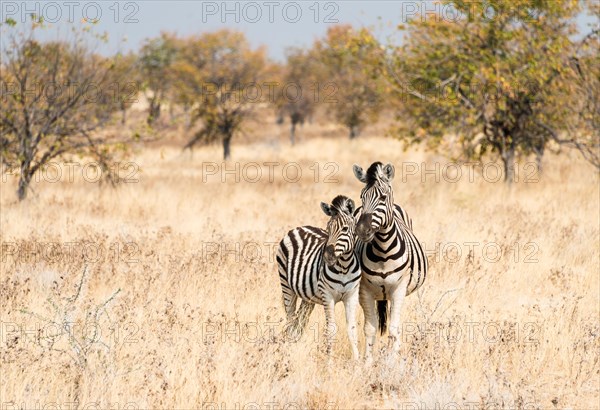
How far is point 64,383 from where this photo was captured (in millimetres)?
5484

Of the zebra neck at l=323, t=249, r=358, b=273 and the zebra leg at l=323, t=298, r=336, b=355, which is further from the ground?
the zebra neck at l=323, t=249, r=358, b=273

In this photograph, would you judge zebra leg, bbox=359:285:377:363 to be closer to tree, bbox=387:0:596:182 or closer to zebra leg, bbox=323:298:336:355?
zebra leg, bbox=323:298:336:355

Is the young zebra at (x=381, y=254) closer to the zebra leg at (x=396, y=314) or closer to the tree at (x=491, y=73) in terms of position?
the zebra leg at (x=396, y=314)

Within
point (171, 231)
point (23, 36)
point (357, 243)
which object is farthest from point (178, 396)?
point (23, 36)

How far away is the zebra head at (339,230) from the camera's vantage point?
5.79 meters

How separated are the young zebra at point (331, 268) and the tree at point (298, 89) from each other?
34.0 metres

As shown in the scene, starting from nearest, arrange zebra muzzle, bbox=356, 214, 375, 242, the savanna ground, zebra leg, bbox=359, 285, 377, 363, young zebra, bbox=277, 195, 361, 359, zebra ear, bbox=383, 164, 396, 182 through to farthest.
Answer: the savanna ground < zebra muzzle, bbox=356, 214, 375, 242 < young zebra, bbox=277, 195, 361, 359 < zebra ear, bbox=383, 164, 396, 182 < zebra leg, bbox=359, 285, 377, 363

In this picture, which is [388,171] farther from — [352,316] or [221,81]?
[221,81]

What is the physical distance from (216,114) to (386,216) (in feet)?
92.4

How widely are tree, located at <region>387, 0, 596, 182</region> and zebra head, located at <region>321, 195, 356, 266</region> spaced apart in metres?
10.8

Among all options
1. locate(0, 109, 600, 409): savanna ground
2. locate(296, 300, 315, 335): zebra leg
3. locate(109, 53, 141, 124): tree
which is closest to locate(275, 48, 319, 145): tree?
locate(109, 53, 141, 124): tree

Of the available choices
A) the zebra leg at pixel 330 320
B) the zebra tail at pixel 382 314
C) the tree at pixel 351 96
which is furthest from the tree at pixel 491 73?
the tree at pixel 351 96

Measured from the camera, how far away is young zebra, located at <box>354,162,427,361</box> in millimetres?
5777

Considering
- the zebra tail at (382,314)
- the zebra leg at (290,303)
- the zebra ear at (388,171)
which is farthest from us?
the zebra leg at (290,303)
